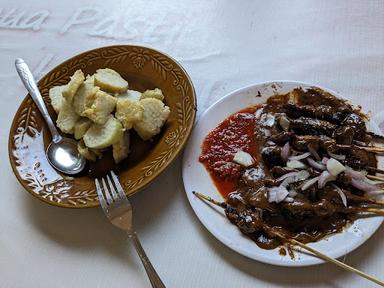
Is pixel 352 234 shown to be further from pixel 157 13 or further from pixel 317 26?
pixel 157 13

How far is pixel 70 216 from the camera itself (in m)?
1.83

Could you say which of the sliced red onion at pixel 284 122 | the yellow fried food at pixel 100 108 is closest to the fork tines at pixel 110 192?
the yellow fried food at pixel 100 108

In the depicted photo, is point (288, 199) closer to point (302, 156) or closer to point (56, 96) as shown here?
point (302, 156)

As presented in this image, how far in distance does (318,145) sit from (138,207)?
0.78 m

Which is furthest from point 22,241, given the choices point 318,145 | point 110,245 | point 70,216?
point 318,145

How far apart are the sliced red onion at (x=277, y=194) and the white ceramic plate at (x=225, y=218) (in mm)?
181

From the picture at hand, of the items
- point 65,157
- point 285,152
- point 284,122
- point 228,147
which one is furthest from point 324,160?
point 65,157

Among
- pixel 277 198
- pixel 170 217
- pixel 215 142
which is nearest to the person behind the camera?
pixel 277 198

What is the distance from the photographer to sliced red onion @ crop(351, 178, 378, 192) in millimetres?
1617

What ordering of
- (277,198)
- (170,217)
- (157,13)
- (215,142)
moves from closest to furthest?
(277,198) < (170,217) < (215,142) < (157,13)

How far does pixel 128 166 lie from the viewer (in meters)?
1.87

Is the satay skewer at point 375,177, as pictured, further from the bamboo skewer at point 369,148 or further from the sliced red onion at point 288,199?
the sliced red onion at point 288,199

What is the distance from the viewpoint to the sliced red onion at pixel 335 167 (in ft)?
5.35

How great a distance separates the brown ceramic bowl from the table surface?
4.6 inches
